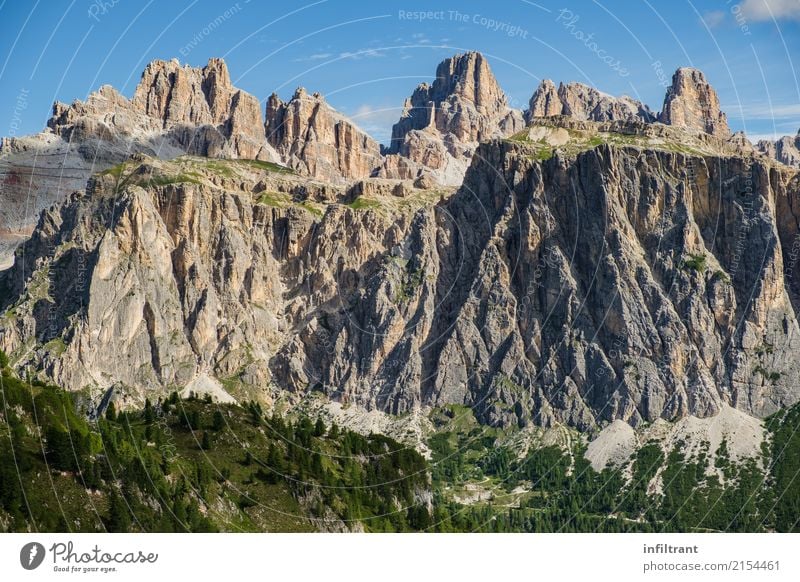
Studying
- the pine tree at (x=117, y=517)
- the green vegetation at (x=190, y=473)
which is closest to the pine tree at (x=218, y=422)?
the green vegetation at (x=190, y=473)

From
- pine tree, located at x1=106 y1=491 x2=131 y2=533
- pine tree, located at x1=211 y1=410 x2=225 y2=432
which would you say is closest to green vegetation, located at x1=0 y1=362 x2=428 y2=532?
pine tree, located at x1=106 y1=491 x2=131 y2=533

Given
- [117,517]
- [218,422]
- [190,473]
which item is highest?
[218,422]

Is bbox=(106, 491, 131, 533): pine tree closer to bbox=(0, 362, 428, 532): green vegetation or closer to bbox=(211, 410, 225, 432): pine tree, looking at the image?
bbox=(0, 362, 428, 532): green vegetation

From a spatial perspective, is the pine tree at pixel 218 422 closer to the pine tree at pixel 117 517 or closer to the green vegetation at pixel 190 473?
the green vegetation at pixel 190 473

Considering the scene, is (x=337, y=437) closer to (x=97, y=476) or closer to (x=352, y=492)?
(x=352, y=492)

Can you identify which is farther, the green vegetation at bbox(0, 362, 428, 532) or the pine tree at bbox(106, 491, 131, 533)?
the pine tree at bbox(106, 491, 131, 533)

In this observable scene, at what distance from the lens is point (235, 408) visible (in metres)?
132

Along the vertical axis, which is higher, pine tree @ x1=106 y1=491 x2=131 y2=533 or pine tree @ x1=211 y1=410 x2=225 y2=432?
pine tree @ x1=211 y1=410 x2=225 y2=432

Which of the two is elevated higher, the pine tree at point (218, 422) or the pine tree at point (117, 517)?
the pine tree at point (218, 422)

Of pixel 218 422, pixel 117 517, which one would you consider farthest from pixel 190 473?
pixel 117 517

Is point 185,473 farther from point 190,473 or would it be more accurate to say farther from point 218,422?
point 218,422

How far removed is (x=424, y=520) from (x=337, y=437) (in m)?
23.1
